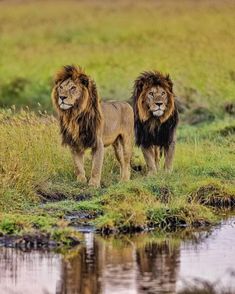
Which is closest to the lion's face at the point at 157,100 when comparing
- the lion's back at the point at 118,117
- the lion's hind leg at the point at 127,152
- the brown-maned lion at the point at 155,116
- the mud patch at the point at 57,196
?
the brown-maned lion at the point at 155,116

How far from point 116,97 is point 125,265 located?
2039 cm

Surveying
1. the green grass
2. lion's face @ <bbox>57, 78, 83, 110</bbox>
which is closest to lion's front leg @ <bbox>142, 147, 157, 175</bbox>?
lion's face @ <bbox>57, 78, 83, 110</bbox>

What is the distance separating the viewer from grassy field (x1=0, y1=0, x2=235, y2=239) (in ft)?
52.5

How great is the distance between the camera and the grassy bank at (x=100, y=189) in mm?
15297

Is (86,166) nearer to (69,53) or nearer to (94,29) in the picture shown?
(69,53)

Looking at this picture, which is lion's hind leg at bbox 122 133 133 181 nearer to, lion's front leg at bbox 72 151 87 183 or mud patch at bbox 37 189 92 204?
lion's front leg at bbox 72 151 87 183

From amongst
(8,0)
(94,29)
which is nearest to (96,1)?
(8,0)

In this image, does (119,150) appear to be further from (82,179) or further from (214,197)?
(214,197)

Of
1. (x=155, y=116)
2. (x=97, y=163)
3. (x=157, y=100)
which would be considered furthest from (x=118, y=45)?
(x=97, y=163)

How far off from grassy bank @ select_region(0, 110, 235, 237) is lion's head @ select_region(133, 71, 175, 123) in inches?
36.8

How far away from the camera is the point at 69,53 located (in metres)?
41.9

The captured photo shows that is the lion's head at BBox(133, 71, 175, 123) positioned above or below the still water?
above

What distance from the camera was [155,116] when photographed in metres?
19.7

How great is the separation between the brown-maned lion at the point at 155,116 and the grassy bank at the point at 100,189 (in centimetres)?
40
